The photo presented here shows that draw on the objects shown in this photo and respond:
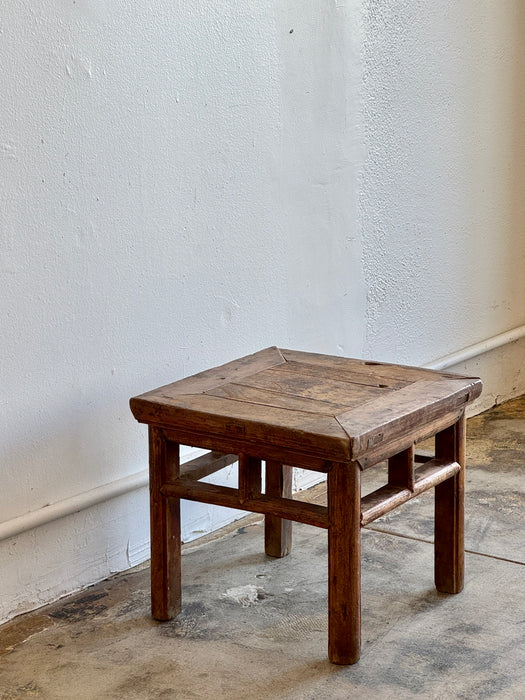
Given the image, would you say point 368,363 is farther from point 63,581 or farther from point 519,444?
point 519,444

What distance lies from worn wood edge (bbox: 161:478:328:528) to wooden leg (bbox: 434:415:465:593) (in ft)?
1.27

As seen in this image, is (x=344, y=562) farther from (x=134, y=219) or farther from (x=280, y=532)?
(x=134, y=219)

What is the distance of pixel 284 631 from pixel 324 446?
1.60ft

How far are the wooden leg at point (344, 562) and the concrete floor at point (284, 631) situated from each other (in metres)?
0.05

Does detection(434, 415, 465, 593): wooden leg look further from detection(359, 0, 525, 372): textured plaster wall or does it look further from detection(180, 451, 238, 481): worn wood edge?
detection(359, 0, 525, 372): textured plaster wall

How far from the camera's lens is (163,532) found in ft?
6.60

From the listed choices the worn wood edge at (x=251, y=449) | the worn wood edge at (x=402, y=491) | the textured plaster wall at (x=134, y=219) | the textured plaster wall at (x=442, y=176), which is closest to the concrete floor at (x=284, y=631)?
the textured plaster wall at (x=134, y=219)

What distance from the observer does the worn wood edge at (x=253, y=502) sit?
1.83 m

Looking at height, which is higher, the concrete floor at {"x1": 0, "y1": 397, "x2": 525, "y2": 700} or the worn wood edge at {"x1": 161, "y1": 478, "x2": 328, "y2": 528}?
the worn wood edge at {"x1": 161, "y1": 478, "x2": 328, "y2": 528}

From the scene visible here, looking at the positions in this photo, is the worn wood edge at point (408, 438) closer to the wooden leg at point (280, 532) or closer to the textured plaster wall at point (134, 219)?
the wooden leg at point (280, 532)

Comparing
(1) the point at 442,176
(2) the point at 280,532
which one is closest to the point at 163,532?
(2) the point at 280,532

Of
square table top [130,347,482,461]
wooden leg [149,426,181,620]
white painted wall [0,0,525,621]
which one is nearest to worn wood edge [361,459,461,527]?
square table top [130,347,482,461]

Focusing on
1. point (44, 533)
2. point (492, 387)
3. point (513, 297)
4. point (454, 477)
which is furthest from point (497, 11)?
point (44, 533)

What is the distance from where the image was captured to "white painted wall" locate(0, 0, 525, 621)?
203cm
